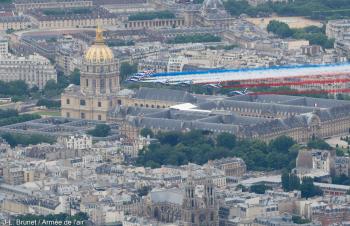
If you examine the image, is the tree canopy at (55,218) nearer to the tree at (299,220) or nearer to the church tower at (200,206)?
the church tower at (200,206)

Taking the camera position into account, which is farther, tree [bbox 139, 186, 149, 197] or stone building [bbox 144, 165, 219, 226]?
tree [bbox 139, 186, 149, 197]

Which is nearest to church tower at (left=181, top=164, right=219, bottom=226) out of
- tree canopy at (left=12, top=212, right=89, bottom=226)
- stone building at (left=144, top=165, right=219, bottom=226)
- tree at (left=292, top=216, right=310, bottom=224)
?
stone building at (left=144, top=165, right=219, bottom=226)

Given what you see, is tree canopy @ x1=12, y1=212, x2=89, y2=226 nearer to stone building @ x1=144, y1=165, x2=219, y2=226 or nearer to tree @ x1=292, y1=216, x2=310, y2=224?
stone building @ x1=144, y1=165, x2=219, y2=226

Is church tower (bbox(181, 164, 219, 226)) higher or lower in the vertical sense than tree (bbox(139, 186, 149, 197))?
higher

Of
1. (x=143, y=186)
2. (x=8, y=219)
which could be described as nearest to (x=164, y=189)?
(x=143, y=186)

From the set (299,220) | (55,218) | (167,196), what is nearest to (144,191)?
(167,196)

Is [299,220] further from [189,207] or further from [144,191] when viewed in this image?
[144,191]

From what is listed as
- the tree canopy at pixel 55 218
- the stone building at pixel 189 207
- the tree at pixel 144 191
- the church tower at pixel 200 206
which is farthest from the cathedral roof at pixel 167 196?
the tree canopy at pixel 55 218

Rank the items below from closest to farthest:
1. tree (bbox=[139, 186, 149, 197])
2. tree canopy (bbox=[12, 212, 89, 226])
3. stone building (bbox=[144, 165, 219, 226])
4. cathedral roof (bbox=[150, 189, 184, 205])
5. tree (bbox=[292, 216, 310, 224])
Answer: tree canopy (bbox=[12, 212, 89, 226]) → tree (bbox=[292, 216, 310, 224]) → stone building (bbox=[144, 165, 219, 226]) → cathedral roof (bbox=[150, 189, 184, 205]) → tree (bbox=[139, 186, 149, 197])

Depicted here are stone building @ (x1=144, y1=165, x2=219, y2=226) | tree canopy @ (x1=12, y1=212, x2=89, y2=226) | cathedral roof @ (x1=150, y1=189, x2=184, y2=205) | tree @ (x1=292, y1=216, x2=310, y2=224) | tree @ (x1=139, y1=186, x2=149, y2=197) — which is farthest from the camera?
tree @ (x1=139, y1=186, x2=149, y2=197)
